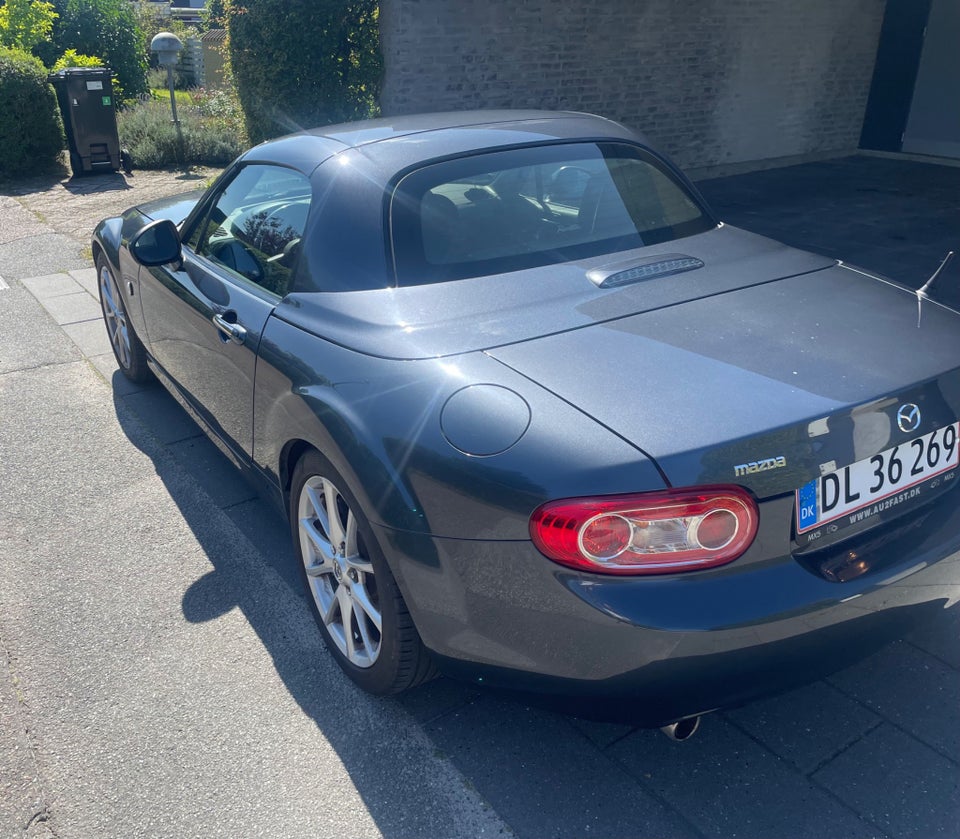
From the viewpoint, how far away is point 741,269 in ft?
9.35

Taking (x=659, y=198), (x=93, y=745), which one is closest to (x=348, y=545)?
(x=93, y=745)

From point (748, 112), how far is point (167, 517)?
10.5 meters

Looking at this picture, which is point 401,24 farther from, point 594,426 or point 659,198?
point 594,426

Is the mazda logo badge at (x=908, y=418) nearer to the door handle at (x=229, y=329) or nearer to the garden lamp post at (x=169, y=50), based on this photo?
the door handle at (x=229, y=329)

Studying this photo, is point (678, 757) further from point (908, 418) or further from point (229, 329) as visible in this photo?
point (229, 329)

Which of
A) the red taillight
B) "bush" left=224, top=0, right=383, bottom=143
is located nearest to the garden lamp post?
"bush" left=224, top=0, right=383, bottom=143

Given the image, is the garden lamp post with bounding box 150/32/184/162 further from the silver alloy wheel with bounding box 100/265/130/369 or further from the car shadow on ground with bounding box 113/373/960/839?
the car shadow on ground with bounding box 113/373/960/839

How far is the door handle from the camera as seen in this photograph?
305 cm

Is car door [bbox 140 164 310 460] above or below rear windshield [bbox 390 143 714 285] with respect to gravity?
below

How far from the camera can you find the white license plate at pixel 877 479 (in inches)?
80.7

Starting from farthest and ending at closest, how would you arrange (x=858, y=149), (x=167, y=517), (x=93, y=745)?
(x=858, y=149), (x=167, y=517), (x=93, y=745)

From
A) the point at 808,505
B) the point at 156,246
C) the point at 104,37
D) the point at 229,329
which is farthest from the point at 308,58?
the point at 104,37

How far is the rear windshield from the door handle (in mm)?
676

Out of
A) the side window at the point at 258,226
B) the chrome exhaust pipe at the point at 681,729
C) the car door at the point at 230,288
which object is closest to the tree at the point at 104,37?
the car door at the point at 230,288
